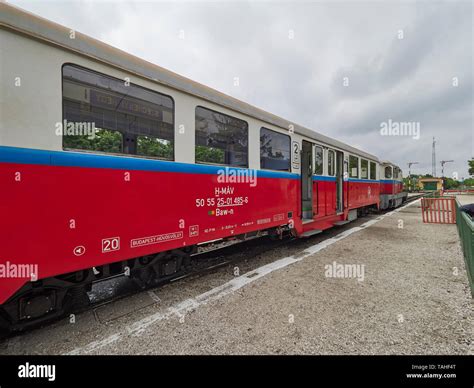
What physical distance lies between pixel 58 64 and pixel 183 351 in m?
3.14

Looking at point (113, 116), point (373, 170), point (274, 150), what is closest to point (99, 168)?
point (113, 116)

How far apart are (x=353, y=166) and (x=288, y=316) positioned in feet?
25.7

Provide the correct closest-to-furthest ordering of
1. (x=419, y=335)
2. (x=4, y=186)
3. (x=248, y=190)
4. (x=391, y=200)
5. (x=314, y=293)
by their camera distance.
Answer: (x=4, y=186) < (x=419, y=335) < (x=314, y=293) < (x=248, y=190) < (x=391, y=200)

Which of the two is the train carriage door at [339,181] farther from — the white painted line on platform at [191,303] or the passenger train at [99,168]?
the passenger train at [99,168]

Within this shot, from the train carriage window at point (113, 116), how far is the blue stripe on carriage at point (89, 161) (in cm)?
12

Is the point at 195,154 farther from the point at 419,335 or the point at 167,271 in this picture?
the point at 419,335

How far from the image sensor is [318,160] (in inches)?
270

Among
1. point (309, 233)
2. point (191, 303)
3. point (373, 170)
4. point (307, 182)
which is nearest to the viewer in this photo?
point (191, 303)

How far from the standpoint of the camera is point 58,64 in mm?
2303

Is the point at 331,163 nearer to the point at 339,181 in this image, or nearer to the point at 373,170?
A: the point at 339,181

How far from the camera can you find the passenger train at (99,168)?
207cm

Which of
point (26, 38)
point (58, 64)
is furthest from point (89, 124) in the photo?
point (26, 38)

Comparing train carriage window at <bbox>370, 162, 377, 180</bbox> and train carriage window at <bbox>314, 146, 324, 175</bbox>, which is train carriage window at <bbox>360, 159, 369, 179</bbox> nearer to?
train carriage window at <bbox>370, 162, 377, 180</bbox>
